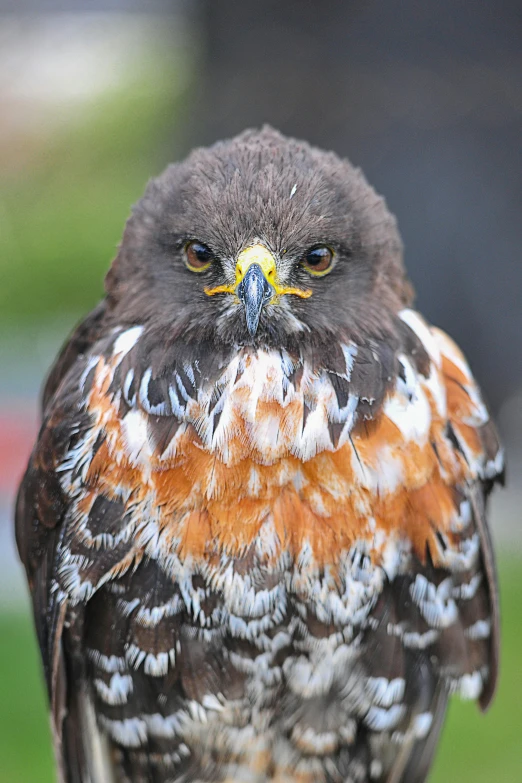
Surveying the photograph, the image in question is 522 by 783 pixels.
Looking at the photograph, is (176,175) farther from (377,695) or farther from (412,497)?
(377,695)

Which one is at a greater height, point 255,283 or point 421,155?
point 421,155

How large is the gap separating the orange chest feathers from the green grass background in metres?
2.65

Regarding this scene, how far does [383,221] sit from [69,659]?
1.55 meters

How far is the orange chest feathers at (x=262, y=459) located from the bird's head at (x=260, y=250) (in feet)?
0.34

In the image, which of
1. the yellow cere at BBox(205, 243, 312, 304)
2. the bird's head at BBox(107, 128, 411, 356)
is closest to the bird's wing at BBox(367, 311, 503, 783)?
the bird's head at BBox(107, 128, 411, 356)

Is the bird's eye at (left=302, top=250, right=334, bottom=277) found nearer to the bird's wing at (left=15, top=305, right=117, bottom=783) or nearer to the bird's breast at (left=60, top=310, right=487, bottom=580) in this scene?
the bird's breast at (left=60, top=310, right=487, bottom=580)

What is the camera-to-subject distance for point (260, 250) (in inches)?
104

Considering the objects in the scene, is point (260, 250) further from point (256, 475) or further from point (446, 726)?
point (446, 726)

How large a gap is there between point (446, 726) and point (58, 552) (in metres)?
3.09

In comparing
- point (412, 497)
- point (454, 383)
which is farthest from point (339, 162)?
point (412, 497)

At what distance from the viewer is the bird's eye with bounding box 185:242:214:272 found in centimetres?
270

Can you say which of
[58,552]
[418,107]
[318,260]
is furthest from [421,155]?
[58,552]

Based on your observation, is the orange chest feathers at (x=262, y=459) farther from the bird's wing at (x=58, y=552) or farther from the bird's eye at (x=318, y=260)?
the bird's eye at (x=318, y=260)

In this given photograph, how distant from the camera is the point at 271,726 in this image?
3.23 meters
